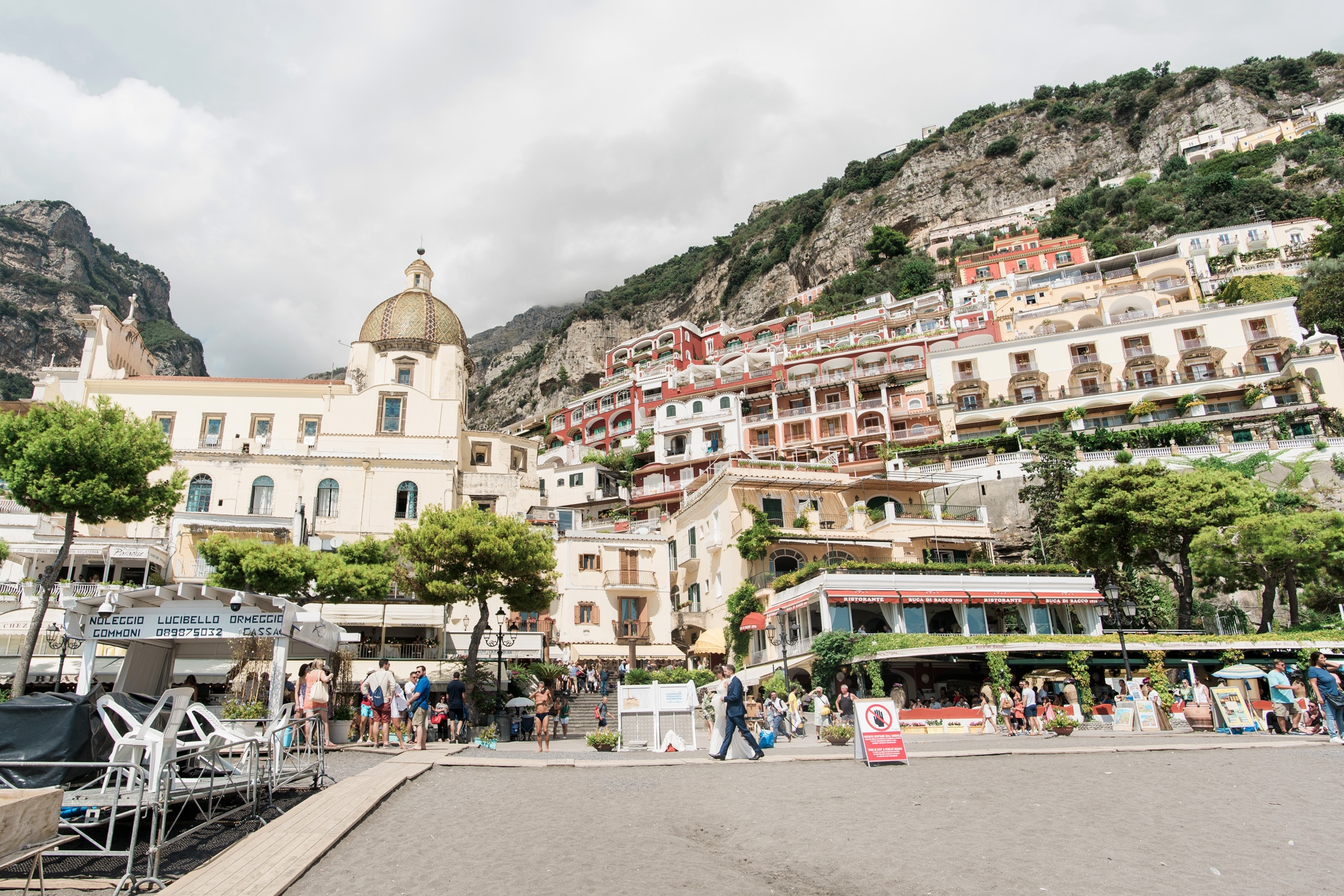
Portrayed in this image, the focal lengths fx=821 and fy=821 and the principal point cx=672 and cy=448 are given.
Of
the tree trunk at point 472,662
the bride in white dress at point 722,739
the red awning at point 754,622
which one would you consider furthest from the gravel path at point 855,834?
the red awning at point 754,622

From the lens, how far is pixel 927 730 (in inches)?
849

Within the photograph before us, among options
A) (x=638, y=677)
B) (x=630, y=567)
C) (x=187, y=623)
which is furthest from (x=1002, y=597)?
(x=187, y=623)

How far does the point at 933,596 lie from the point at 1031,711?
7.87 metres

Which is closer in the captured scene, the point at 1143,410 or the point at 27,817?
the point at 27,817

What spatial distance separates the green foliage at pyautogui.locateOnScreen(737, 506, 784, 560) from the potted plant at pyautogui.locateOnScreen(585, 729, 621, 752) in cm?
1694

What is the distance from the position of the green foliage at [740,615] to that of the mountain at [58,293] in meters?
85.2

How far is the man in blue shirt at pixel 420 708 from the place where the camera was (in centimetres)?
1562

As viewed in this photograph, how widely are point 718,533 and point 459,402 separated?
16548 mm

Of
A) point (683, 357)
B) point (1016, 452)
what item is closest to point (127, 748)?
point (1016, 452)

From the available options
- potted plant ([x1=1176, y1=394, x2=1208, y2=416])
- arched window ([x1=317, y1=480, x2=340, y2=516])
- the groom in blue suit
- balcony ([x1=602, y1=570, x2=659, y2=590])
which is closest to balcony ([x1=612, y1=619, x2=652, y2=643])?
balcony ([x1=602, y1=570, x2=659, y2=590])

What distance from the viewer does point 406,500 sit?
129 feet

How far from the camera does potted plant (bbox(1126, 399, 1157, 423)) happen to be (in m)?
48.4

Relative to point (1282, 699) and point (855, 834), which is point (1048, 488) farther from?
point (855, 834)

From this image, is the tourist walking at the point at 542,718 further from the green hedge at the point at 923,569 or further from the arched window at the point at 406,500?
the arched window at the point at 406,500
